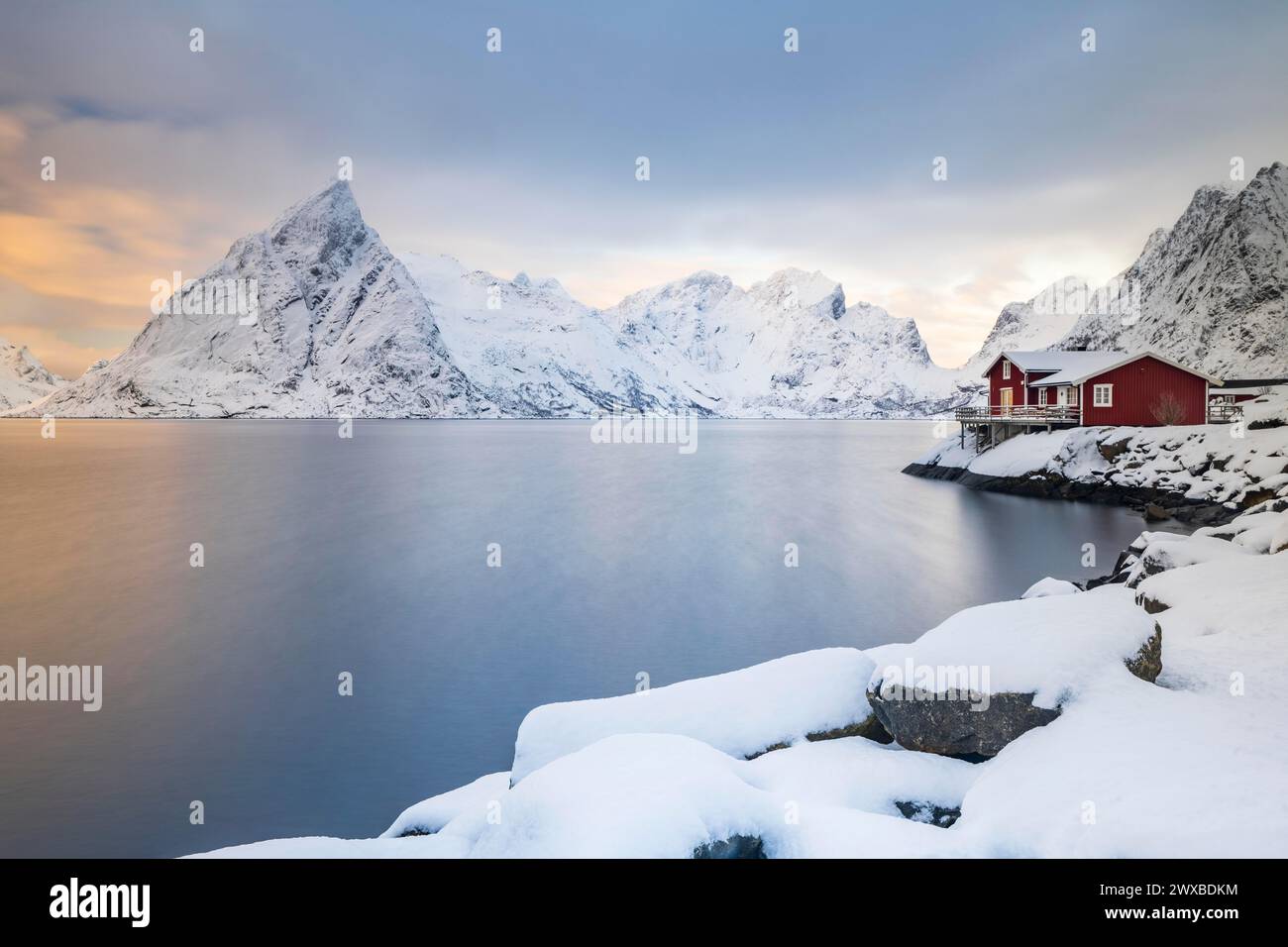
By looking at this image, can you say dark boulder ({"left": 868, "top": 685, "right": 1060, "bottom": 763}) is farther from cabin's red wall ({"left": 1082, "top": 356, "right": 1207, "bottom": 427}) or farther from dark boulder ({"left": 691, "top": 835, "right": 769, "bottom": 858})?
cabin's red wall ({"left": 1082, "top": 356, "right": 1207, "bottom": 427})

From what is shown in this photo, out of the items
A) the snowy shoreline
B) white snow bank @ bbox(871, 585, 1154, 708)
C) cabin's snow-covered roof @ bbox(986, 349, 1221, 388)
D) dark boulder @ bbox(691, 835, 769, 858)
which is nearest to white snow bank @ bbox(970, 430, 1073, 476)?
the snowy shoreline

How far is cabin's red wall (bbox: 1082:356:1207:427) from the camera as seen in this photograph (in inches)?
1836

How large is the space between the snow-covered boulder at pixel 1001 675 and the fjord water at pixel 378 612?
23.5 feet

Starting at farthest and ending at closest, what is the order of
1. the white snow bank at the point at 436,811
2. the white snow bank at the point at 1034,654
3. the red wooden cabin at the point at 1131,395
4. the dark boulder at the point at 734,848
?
the red wooden cabin at the point at 1131,395 < the white snow bank at the point at 436,811 < the white snow bank at the point at 1034,654 < the dark boulder at the point at 734,848

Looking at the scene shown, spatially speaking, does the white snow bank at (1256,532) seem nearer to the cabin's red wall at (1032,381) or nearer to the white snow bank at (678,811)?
the white snow bank at (678,811)

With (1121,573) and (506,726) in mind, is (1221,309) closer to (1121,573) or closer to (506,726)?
(1121,573)

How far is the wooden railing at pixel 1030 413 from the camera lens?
156ft

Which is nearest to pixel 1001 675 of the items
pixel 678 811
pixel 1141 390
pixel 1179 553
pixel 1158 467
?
pixel 678 811

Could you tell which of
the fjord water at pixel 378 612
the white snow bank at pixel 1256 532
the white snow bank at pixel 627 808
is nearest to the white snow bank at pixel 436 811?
the white snow bank at pixel 627 808

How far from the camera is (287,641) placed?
1833 centimetres

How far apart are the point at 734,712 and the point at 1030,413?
49.9 m

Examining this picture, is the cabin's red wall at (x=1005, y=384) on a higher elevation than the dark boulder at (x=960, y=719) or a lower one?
higher
